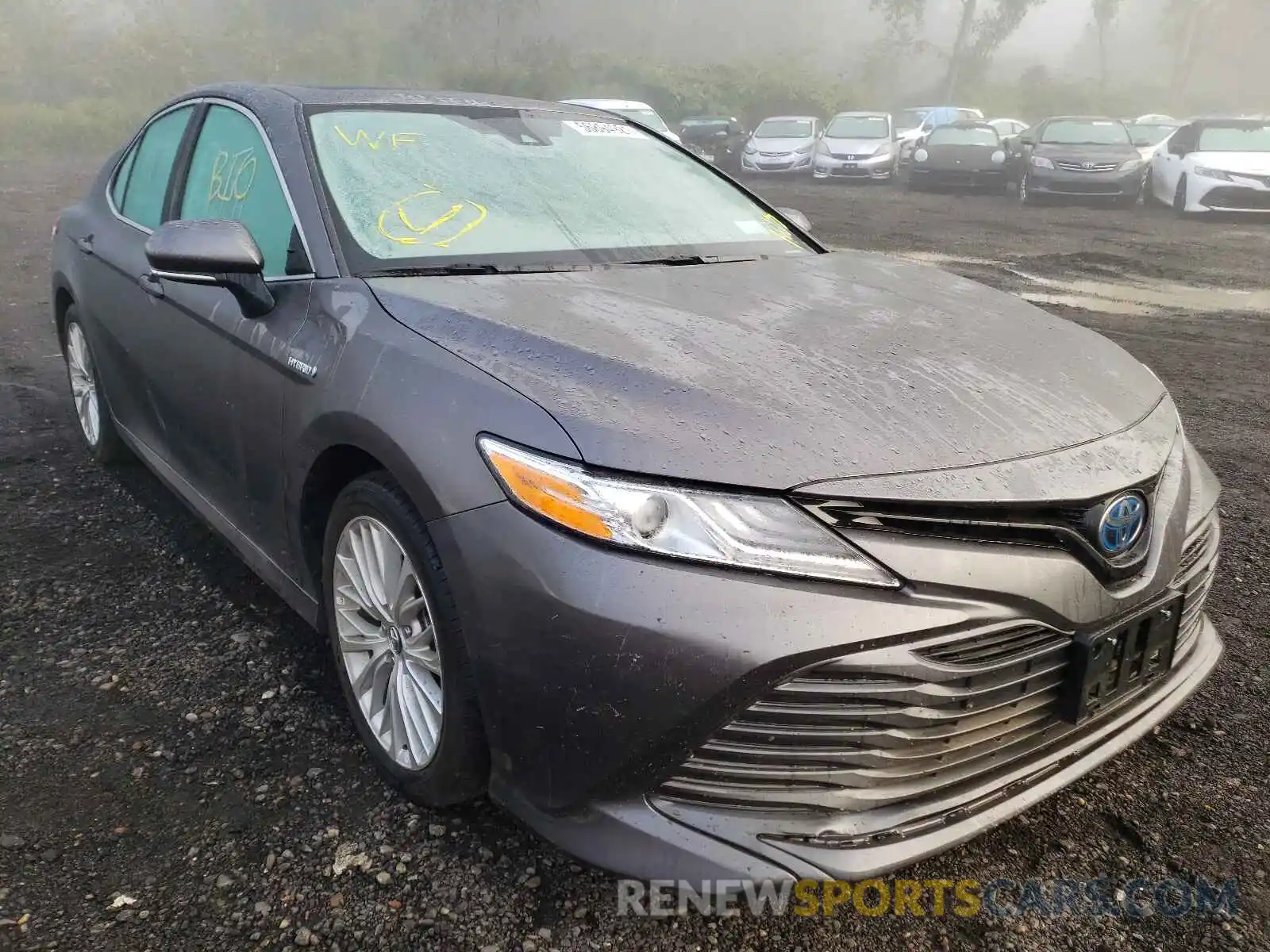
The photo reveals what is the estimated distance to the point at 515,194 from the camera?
8.83ft

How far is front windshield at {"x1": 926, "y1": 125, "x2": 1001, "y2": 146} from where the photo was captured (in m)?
17.2

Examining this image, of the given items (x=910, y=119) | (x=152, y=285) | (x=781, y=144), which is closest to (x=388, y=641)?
(x=152, y=285)

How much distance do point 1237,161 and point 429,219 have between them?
1453 centimetres

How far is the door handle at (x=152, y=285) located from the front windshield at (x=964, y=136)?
55.3 ft

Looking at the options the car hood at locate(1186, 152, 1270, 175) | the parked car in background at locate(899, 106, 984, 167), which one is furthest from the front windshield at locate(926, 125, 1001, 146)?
the car hood at locate(1186, 152, 1270, 175)

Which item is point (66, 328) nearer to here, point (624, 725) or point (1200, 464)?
point (624, 725)

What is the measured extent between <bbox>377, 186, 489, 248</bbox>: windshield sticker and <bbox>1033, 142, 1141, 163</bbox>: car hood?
48.6 feet

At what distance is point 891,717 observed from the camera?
154 centimetres

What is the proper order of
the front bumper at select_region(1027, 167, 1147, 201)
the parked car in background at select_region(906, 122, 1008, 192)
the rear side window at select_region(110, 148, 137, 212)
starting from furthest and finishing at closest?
1. the parked car in background at select_region(906, 122, 1008, 192)
2. the front bumper at select_region(1027, 167, 1147, 201)
3. the rear side window at select_region(110, 148, 137, 212)

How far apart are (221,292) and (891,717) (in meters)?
2.07

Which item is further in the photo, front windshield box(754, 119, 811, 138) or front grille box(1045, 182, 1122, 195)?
front windshield box(754, 119, 811, 138)

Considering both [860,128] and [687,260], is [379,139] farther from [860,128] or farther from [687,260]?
[860,128]

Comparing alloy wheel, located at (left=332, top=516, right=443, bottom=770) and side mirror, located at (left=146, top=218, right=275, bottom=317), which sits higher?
side mirror, located at (left=146, top=218, right=275, bottom=317)

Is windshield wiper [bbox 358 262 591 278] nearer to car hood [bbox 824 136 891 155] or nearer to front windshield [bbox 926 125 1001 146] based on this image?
front windshield [bbox 926 125 1001 146]
